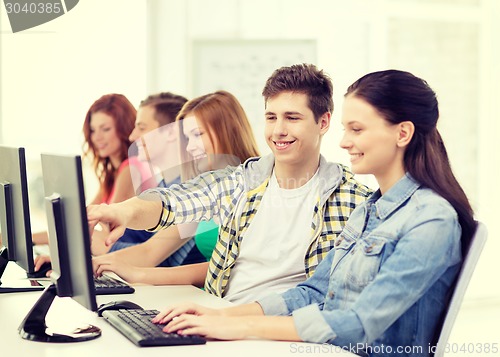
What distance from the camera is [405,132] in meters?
1.69

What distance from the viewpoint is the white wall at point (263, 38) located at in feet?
Result: 14.4

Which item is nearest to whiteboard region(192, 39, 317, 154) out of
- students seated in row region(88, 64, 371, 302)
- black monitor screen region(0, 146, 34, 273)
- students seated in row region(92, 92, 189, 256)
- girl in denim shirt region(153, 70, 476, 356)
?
students seated in row region(92, 92, 189, 256)

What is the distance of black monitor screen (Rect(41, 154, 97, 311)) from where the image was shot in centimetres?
145

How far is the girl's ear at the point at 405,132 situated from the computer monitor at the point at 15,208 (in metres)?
0.98

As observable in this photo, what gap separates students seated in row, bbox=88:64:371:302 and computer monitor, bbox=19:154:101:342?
0.49 meters

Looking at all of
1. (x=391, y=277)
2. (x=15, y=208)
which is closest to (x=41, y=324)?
(x=15, y=208)

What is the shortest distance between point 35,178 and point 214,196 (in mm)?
2282

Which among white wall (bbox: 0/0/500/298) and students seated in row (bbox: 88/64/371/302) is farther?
white wall (bbox: 0/0/500/298)

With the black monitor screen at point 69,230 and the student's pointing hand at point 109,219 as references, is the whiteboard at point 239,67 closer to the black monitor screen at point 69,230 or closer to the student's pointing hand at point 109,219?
the student's pointing hand at point 109,219

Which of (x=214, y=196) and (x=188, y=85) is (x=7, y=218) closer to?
(x=214, y=196)

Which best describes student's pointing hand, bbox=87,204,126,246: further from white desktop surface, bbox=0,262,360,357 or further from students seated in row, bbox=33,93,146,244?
students seated in row, bbox=33,93,146,244

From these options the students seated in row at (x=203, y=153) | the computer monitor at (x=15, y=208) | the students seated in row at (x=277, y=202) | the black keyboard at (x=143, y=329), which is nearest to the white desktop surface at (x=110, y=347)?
the black keyboard at (x=143, y=329)

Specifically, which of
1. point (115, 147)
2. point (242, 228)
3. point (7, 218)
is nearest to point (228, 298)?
point (242, 228)

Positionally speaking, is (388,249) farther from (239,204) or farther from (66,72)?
(66,72)
